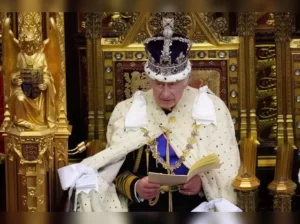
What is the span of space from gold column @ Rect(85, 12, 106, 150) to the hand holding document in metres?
0.98

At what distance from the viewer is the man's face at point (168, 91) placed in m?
3.27

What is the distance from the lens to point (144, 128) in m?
3.44

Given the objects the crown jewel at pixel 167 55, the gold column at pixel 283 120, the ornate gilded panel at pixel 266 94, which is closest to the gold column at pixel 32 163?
the crown jewel at pixel 167 55

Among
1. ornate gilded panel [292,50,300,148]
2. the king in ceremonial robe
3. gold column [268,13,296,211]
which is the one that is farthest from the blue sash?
ornate gilded panel [292,50,300,148]

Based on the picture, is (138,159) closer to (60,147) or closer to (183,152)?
(183,152)

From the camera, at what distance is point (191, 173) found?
312 centimetres

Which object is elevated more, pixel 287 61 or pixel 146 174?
pixel 287 61

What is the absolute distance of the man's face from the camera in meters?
3.27

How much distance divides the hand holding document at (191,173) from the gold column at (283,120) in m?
0.77

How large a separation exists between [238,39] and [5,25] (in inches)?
47.0

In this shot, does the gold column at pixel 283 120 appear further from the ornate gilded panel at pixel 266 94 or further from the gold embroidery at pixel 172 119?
the gold embroidery at pixel 172 119

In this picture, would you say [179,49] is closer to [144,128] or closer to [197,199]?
[144,128]

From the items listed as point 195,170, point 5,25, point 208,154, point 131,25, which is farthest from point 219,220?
point 131,25

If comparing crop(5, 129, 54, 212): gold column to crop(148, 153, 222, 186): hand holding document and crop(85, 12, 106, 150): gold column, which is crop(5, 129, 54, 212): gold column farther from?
crop(85, 12, 106, 150): gold column
